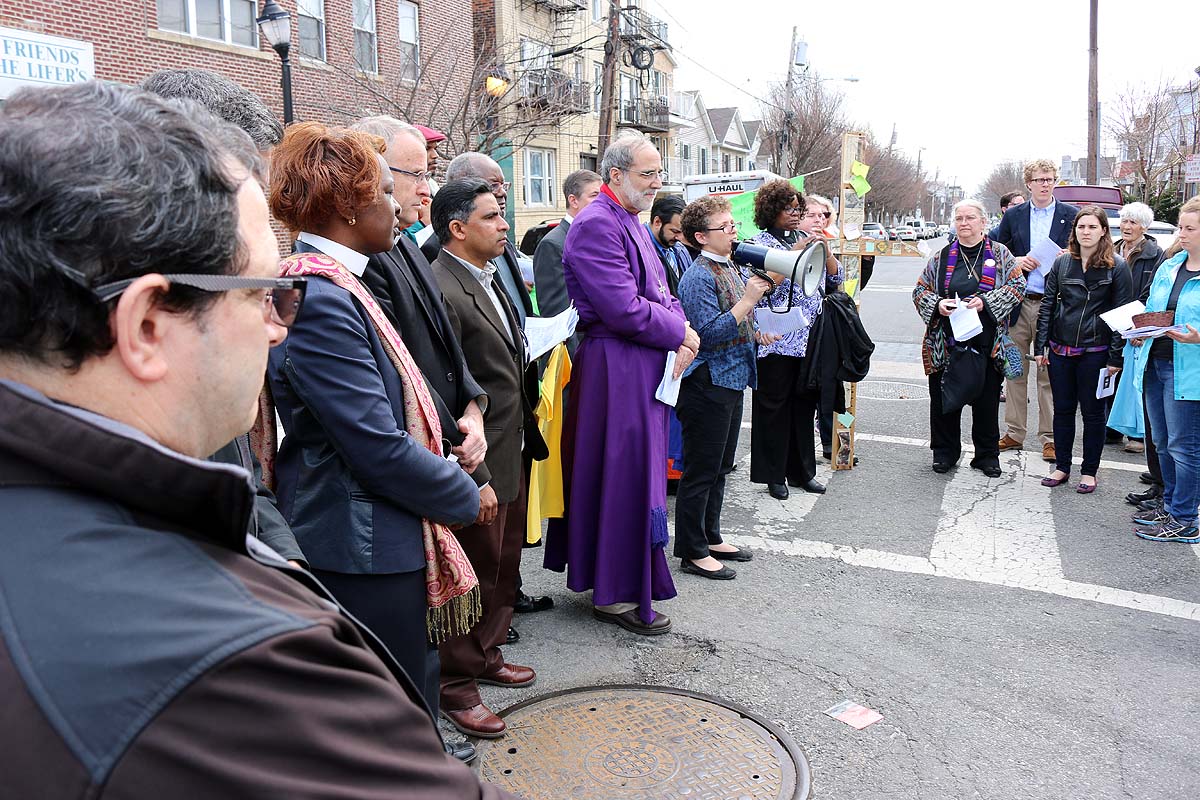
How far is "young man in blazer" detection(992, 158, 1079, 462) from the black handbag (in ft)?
3.25

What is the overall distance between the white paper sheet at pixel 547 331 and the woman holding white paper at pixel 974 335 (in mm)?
3884

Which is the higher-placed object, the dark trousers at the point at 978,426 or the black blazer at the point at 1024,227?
the black blazer at the point at 1024,227

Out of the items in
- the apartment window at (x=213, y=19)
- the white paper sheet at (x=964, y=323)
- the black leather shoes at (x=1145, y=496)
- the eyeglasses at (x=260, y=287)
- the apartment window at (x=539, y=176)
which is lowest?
the black leather shoes at (x=1145, y=496)

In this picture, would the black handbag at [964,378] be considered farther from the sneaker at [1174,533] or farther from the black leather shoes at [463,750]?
the black leather shoes at [463,750]

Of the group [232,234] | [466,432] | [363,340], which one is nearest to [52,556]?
[232,234]

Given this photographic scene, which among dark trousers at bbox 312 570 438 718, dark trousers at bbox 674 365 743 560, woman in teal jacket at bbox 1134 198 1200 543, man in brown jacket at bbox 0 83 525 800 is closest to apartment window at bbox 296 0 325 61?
dark trousers at bbox 674 365 743 560

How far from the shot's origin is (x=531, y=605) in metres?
4.57

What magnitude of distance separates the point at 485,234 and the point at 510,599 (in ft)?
5.02

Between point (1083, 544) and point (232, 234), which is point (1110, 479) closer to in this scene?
point (1083, 544)

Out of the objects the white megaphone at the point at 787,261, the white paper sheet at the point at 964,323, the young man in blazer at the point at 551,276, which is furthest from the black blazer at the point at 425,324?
the white paper sheet at the point at 964,323

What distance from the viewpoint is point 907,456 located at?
7488mm

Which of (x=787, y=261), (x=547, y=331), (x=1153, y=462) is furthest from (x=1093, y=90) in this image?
(x=547, y=331)

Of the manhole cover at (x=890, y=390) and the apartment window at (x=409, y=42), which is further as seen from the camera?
the apartment window at (x=409, y=42)

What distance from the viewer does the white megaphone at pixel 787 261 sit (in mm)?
4805
